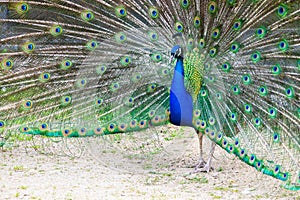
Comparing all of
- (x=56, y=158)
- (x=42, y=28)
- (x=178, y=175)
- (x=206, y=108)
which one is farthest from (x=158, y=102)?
(x=56, y=158)

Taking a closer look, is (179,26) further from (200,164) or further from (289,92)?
(200,164)

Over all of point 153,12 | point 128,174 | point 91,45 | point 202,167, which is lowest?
point 128,174

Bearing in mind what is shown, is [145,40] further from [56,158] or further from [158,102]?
[56,158]

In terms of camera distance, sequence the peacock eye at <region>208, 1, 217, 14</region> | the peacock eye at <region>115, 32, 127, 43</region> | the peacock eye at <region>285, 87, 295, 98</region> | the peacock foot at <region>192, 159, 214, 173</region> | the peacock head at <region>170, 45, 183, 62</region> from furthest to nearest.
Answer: the peacock foot at <region>192, 159, 214, 173</region> → the peacock eye at <region>115, 32, 127, 43</region> → the peacock eye at <region>208, 1, 217, 14</region> → the peacock head at <region>170, 45, 183, 62</region> → the peacock eye at <region>285, 87, 295, 98</region>

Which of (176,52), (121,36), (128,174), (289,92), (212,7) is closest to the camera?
(289,92)

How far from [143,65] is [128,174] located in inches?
50.8

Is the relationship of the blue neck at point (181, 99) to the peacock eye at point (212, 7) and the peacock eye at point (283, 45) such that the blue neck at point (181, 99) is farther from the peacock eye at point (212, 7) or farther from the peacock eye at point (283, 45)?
the peacock eye at point (283, 45)

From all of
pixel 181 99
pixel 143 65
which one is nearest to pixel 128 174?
pixel 181 99

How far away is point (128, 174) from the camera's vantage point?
17.4 feet

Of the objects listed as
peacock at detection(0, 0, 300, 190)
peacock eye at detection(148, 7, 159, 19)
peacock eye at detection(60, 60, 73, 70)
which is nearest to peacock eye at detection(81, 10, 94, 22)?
peacock at detection(0, 0, 300, 190)

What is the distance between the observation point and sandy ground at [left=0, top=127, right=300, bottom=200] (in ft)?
15.0

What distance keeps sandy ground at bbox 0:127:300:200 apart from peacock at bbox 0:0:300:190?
16.9 inches

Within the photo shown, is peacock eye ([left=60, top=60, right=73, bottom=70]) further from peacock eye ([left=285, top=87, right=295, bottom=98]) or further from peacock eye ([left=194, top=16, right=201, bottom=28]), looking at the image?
peacock eye ([left=285, top=87, right=295, bottom=98])

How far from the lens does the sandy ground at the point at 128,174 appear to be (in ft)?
15.0
